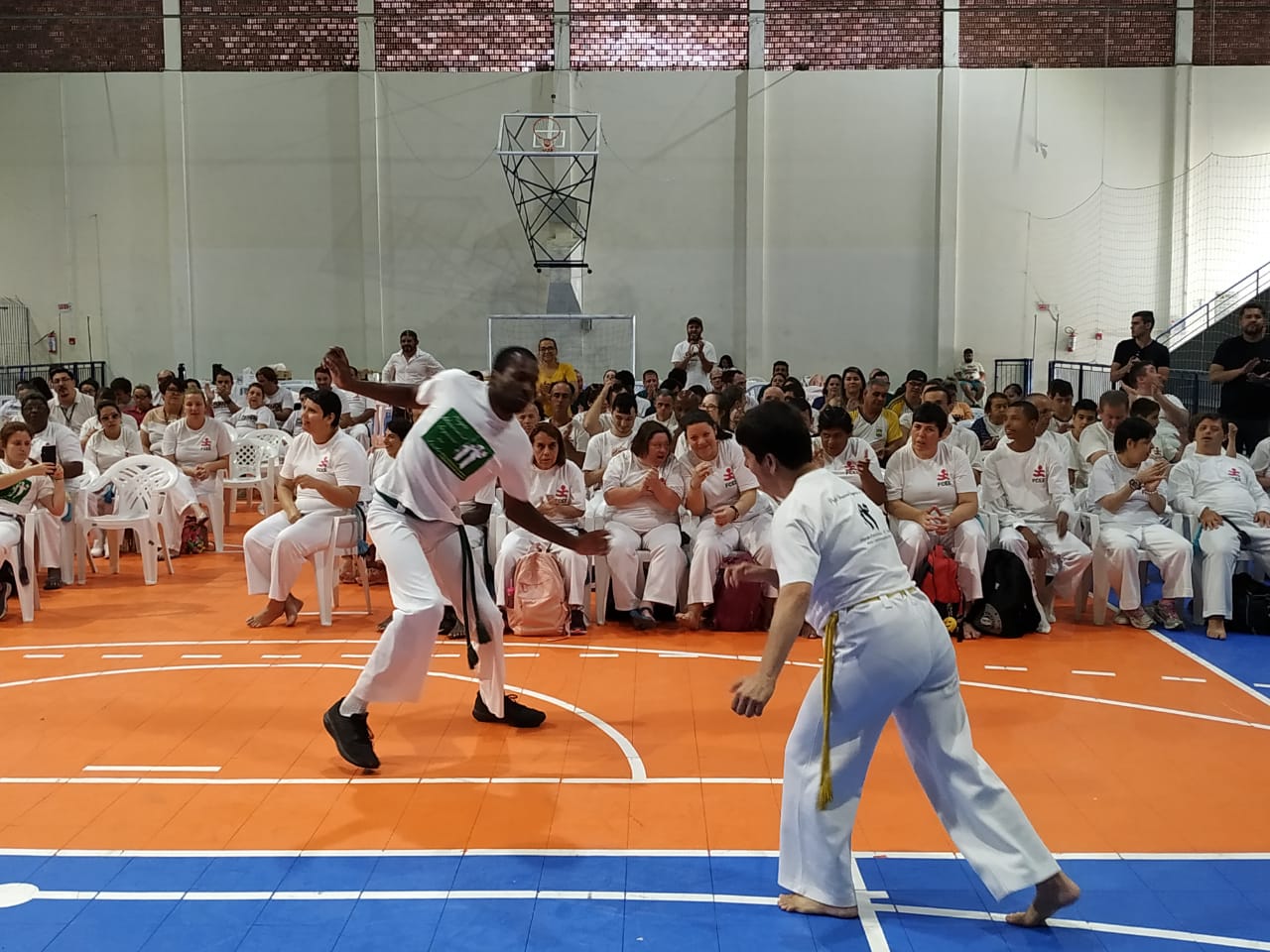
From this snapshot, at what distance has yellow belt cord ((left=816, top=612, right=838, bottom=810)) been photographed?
3.76 meters

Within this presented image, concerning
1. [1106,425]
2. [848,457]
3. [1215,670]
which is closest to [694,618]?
[848,457]

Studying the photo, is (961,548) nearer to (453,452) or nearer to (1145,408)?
(1145,408)

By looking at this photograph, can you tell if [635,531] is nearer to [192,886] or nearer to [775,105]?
[192,886]

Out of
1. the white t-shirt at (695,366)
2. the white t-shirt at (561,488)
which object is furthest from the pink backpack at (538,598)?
the white t-shirt at (695,366)

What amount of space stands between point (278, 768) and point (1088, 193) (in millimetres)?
16435

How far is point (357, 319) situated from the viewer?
743 inches

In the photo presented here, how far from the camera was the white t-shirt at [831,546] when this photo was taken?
3705 mm

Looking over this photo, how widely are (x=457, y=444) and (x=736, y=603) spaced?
3.34 metres

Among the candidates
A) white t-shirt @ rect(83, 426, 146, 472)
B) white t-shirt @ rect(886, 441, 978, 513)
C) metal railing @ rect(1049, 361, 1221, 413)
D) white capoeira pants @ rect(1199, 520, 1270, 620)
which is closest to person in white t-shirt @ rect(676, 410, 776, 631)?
white t-shirt @ rect(886, 441, 978, 513)

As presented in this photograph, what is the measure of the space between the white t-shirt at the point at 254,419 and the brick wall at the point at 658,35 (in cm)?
814

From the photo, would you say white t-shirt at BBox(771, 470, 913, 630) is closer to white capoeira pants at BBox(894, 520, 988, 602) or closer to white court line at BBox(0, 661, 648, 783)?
white court line at BBox(0, 661, 648, 783)

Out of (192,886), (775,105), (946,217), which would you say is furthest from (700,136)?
(192,886)

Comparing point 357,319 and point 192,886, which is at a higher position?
point 357,319

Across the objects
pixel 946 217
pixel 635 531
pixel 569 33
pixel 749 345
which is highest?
pixel 569 33
